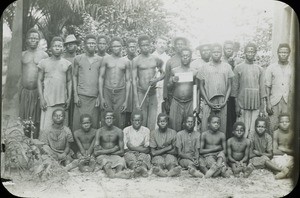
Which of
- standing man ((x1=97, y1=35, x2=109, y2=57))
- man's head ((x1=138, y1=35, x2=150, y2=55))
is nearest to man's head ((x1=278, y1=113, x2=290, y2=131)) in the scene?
man's head ((x1=138, y1=35, x2=150, y2=55))

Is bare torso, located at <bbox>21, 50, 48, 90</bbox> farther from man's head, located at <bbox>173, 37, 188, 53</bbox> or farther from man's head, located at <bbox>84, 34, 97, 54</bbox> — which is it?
man's head, located at <bbox>173, 37, 188, 53</bbox>

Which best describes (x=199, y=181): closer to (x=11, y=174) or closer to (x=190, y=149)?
(x=190, y=149)

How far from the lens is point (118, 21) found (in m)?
3.68

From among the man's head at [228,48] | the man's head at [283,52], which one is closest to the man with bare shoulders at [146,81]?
the man's head at [228,48]

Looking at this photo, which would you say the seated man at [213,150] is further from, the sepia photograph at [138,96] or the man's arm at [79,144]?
the man's arm at [79,144]

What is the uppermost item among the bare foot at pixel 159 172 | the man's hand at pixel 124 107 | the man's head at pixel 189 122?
the man's hand at pixel 124 107

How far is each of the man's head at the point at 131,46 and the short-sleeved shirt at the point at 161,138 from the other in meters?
0.70

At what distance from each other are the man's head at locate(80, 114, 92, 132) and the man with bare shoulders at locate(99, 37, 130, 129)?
16cm

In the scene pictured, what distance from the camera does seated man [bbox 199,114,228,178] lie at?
3.70 meters

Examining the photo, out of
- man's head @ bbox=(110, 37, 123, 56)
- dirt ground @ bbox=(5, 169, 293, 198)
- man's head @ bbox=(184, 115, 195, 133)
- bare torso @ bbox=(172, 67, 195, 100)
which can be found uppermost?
man's head @ bbox=(110, 37, 123, 56)

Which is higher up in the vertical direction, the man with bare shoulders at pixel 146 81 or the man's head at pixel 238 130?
the man with bare shoulders at pixel 146 81

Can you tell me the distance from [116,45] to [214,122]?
1.08m

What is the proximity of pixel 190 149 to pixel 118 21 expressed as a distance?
1.27 meters

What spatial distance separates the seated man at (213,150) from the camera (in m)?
3.70
